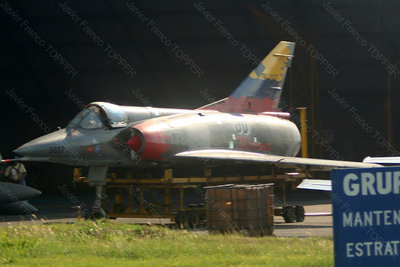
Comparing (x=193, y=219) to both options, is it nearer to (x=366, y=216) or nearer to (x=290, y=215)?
(x=290, y=215)

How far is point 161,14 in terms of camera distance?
36781 mm

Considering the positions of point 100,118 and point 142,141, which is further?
point 100,118

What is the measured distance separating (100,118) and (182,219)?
11.6 feet

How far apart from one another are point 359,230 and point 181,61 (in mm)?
32282

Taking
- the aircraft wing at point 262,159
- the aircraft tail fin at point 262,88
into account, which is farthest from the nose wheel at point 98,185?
the aircraft tail fin at point 262,88

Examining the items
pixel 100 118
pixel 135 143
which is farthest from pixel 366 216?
pixel 100 118

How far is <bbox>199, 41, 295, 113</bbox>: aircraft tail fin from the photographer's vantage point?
2395 centimetres

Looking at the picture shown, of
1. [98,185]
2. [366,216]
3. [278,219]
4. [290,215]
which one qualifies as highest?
[366,216]

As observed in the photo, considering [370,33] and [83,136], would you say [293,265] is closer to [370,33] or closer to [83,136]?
[83,136]

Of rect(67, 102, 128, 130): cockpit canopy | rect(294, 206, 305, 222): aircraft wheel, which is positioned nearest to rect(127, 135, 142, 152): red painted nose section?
rect(67, 102, 128, 130): cockpit canopy

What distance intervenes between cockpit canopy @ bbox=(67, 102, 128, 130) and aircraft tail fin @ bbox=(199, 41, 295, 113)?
170 inches

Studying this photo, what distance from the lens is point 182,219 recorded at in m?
18.8

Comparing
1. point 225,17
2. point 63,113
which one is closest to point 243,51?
point 225,17

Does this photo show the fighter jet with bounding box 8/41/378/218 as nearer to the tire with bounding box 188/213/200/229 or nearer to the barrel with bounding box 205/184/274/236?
the tire with bounding box 188/213/200/229
